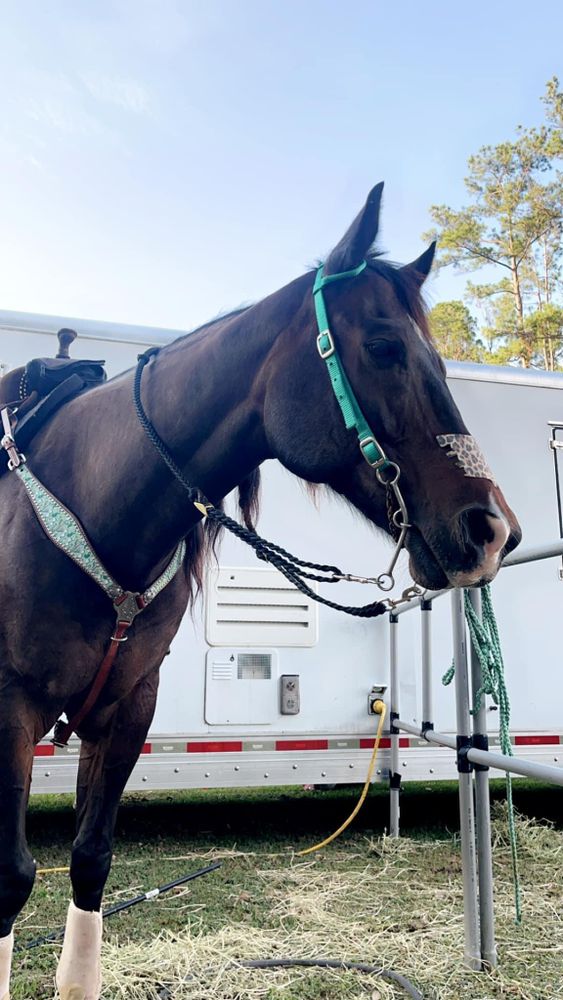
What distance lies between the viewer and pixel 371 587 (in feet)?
15.0

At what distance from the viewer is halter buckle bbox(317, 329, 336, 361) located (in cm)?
154

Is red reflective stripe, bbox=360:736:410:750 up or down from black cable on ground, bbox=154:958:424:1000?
up

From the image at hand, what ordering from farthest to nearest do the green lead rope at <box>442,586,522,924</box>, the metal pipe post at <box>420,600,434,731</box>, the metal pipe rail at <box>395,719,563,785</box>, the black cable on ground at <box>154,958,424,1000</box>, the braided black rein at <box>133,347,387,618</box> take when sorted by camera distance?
1. the metal pipe post at <box>420,600,434,731</box>
2. the black cable on ground at <box>154,958,424,1000</box>
3. the green lead rope at <box>442,586,522,924</box>
4. the metal pipe rail at <box>395,719,563,785</box>
5. the braided black rein at <box>133,347,387,618</box>

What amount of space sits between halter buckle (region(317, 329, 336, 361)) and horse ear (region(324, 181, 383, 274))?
0.58 ft

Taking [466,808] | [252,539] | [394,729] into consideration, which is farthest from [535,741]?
[252,539]

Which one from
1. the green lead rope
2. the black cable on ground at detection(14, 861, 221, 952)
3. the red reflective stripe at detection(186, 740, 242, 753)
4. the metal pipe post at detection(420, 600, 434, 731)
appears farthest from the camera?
the red reflective stripe at detection(186, 740, 242, 753)

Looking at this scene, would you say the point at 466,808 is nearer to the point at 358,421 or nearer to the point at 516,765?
the point at 516,765

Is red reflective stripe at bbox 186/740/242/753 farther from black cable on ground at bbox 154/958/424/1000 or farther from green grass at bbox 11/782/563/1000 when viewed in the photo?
black cable on ground at bbox 154/958/424/1000

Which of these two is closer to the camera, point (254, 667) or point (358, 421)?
point (358, 421)

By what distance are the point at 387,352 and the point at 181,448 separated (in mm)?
551

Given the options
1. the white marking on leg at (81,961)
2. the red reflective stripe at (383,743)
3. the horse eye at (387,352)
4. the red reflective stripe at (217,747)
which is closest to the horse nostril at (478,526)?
the horse eye at (387,352)

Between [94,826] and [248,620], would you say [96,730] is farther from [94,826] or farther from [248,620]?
[248,620]

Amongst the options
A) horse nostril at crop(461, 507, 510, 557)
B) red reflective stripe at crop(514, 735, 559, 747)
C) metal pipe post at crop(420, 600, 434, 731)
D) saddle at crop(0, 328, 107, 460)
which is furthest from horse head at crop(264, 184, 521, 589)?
red reflective stripe at crop(514, 735, 559, 747)

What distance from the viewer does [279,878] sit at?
11.7ft
